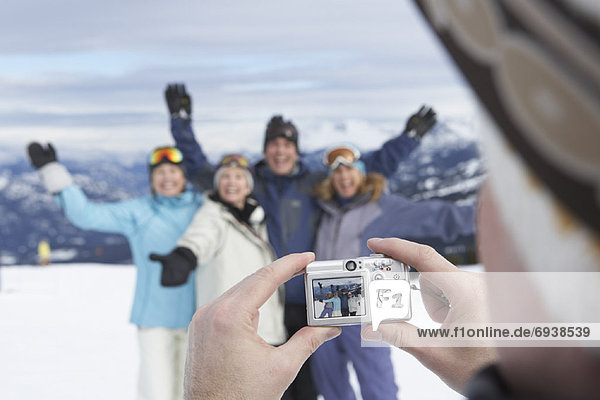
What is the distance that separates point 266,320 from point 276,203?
0.58 m

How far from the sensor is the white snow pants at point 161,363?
2771mm

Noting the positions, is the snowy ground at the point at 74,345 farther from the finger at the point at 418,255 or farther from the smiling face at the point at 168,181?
the finger at the point at 418,255

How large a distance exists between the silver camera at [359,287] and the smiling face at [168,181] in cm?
245

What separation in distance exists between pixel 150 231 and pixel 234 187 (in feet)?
1.38

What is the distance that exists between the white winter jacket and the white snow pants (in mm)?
206

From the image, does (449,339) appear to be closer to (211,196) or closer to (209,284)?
Answer: (209,284)

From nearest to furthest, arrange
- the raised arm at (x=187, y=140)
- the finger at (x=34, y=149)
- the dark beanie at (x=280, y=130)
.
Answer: the dark beanie at (x=280, y=130), the raised arm at (x=187, y=140), the finger at (x=34, y=149)

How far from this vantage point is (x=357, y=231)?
2924mm

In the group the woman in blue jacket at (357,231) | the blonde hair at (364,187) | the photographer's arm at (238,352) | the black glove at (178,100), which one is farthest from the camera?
the black glove at (178,100)

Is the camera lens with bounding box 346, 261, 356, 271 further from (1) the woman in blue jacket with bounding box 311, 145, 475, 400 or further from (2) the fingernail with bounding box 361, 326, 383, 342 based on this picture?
(1) the woman in blue jacket with bounding box 311, 145, 475, 400

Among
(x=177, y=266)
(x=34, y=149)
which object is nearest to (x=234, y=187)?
(x=177, y=266)

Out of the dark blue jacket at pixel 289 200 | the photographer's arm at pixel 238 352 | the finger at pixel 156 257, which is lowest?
the photographer's arm at pixel 238 352

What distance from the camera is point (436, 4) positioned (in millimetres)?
237

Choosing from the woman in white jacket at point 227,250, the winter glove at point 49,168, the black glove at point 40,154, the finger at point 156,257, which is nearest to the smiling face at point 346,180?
the woman in white jacket at point 227,250
